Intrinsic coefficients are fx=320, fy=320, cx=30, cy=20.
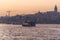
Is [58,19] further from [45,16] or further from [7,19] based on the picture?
[7,19]

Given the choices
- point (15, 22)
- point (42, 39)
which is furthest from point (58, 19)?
point (42, 39)

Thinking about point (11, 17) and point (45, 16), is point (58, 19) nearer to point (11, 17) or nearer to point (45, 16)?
point (45, 16)

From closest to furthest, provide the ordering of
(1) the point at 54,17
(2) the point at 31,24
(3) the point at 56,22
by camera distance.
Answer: (2) the point at 31,24 → (3) the point at 56,22 → (1) the point at 54,17

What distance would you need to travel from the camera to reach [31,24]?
10244 cm

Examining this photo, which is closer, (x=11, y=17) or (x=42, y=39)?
(x=42, y=39)

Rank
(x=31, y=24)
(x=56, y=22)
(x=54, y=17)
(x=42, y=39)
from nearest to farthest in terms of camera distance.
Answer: (x=42, y=39) → (x=31, y=24) → (x=56, y=22) → (x=54, y=17)

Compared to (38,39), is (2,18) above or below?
below

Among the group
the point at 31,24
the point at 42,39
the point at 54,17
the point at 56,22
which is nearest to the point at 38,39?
the point at 42,39

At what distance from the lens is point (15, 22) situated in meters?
167

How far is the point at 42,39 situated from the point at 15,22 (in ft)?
399

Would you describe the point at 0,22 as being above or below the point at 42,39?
below

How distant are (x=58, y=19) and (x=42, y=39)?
121 m

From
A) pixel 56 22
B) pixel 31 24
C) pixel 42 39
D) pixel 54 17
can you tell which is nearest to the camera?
pixel 42 39

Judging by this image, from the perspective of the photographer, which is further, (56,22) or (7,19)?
(7,19)
